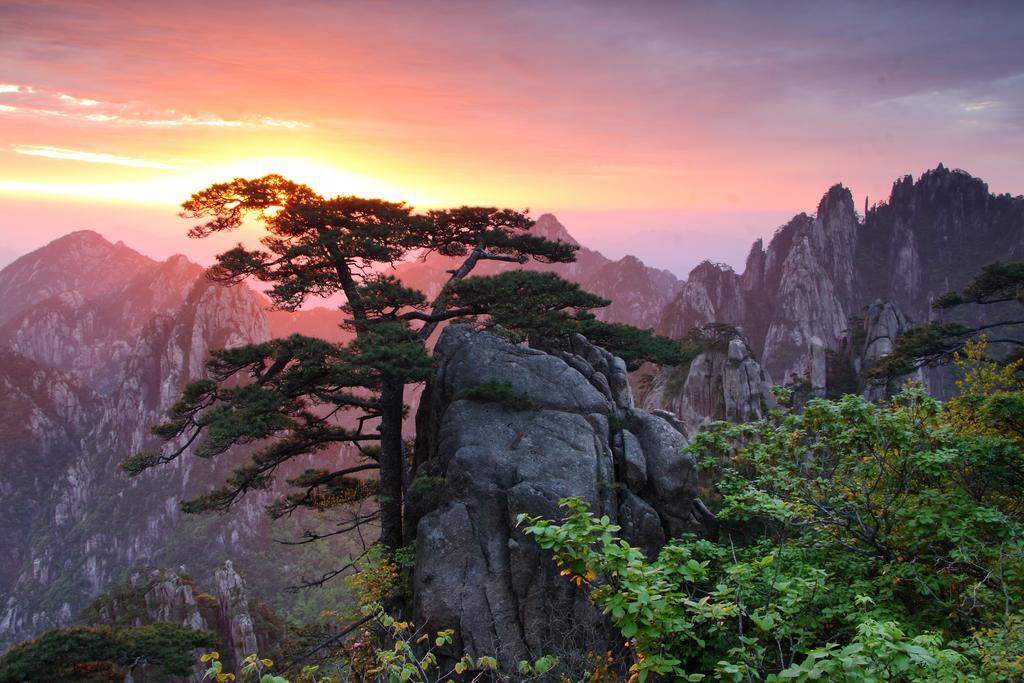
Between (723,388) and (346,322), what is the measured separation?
36.0 meters

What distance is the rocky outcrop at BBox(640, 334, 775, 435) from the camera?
44719 millimetres

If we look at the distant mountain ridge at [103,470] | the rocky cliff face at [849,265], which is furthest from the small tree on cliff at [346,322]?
the rocky cliff face at [849,265]

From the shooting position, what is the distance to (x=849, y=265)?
110m

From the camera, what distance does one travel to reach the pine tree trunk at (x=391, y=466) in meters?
18.4

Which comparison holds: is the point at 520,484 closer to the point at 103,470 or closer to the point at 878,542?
the point at 878,542

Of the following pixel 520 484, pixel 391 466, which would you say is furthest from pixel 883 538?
pixel 391 466

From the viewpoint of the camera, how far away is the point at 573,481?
15.3 m

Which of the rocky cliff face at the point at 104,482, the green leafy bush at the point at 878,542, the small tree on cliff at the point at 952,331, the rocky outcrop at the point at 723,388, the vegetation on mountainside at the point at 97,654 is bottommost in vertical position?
the rocky cliff face at the point at 104,482

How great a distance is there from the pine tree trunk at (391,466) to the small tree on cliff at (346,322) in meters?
0.03

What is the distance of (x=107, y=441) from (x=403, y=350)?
140205 millimetres

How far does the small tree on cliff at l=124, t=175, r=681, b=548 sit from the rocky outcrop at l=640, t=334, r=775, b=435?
91.9ft

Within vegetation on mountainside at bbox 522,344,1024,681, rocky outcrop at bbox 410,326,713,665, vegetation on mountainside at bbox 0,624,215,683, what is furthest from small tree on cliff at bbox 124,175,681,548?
vegetation on mountainside at bbox 522,344,1024,681

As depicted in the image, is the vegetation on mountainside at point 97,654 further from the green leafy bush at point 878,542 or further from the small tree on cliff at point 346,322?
the green leafy bush at point 878,542

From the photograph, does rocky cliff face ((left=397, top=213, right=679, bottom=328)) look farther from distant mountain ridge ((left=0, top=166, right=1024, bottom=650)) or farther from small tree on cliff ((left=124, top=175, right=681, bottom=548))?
small tree on cliff ((left=124, top=175, right=681, bottom=548))
